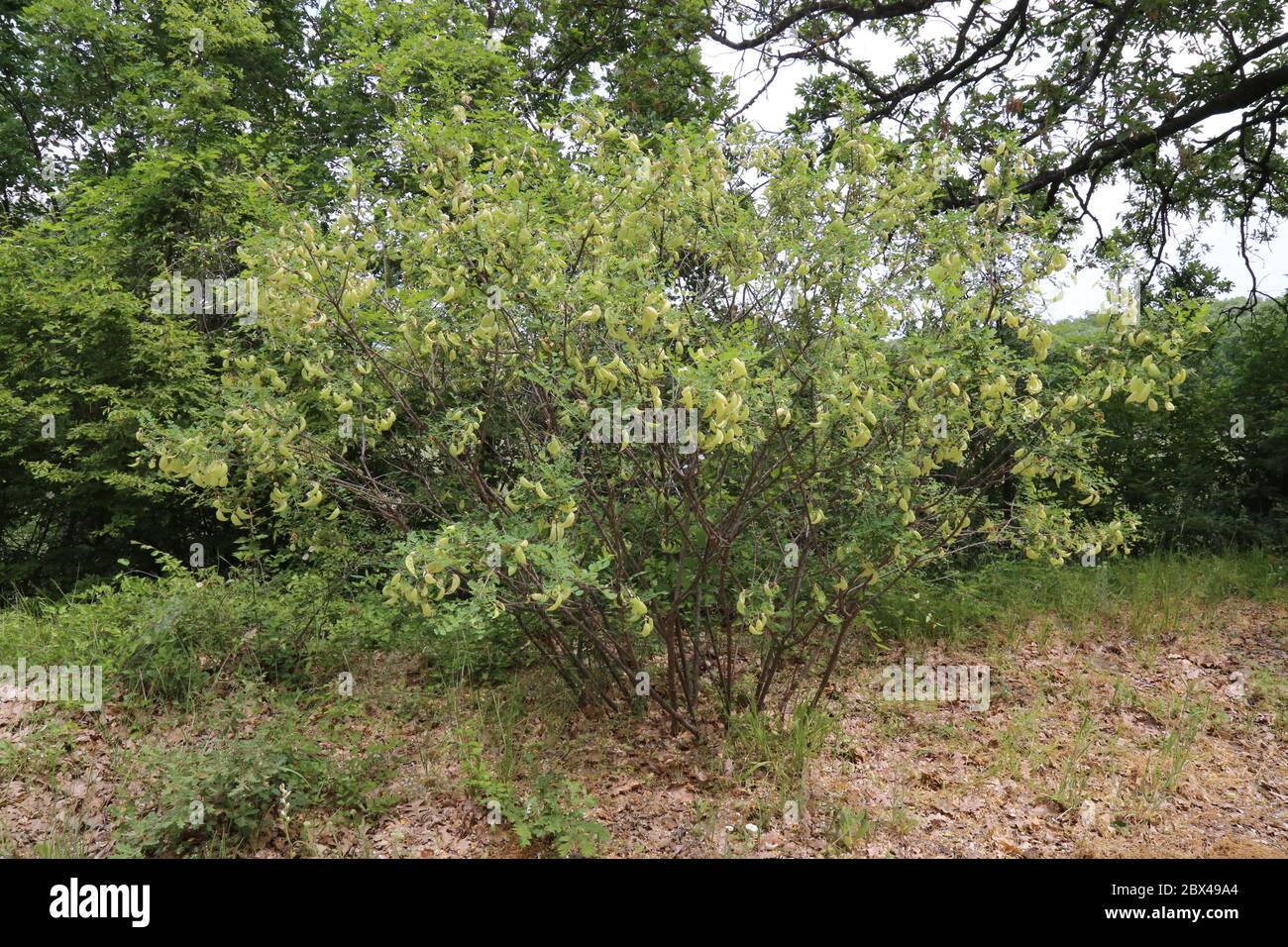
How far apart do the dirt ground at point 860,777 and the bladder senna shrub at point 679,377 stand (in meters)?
0.47

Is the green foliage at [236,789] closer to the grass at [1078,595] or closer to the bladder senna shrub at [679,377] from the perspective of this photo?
the bladder senna shrub at [679,377]

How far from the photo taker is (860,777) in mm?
4250

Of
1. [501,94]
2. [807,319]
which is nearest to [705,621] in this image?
[807,319]

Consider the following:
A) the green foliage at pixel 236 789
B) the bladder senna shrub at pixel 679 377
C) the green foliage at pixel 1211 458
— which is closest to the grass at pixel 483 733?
the green foliage at pixel 236 789

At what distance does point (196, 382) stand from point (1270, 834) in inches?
322

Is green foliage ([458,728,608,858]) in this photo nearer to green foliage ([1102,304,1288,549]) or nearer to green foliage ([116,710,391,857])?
green foliage ([116,710,391,857])

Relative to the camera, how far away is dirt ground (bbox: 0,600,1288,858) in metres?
3.74

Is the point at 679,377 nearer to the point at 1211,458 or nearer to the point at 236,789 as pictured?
the point at 236,789

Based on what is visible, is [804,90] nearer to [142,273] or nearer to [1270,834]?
[142,273]

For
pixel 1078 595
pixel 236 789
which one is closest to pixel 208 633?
pixel 236 789

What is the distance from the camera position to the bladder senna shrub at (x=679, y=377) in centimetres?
333

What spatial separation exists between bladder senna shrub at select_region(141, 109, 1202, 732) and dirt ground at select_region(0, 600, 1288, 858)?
47 cm

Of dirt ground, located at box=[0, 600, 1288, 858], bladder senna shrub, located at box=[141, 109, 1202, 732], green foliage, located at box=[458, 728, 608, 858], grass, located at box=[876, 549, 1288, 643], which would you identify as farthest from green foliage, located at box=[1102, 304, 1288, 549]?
green foliage, located at box=[458, 728, 608, 858]

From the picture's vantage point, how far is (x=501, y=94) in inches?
340
